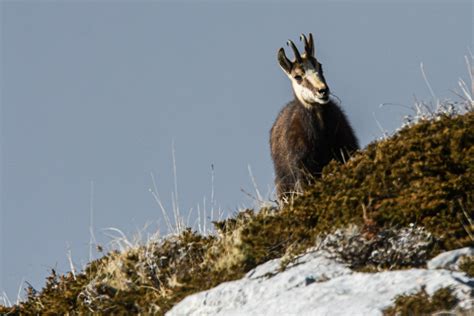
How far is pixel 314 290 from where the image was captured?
7.43m

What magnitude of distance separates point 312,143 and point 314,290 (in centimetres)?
595

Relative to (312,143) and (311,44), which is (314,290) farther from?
(311,44)

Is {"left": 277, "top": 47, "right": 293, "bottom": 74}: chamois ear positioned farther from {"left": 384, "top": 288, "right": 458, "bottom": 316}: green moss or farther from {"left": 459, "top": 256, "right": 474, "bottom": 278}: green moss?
{"left": 384, "top": 288, "right": 458, "bottom": 316}: green moss

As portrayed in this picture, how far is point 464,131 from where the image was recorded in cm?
934

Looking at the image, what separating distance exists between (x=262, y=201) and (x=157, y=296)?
179 centimetres

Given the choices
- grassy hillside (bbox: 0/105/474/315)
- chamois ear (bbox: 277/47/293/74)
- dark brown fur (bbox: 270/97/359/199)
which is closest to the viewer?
grassy hillside (bbox: 0/105/474/315)

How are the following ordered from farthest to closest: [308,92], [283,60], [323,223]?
1. [283,60]
2. [308,92]
3. [323,223]

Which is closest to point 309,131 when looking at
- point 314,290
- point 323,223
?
point 323,223

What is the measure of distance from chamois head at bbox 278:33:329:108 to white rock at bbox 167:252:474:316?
469 cm

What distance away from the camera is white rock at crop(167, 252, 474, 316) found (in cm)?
698

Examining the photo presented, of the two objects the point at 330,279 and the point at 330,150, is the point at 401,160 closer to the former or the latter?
the point at 330,279

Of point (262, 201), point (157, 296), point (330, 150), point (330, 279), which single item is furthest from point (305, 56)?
point (330, 279)

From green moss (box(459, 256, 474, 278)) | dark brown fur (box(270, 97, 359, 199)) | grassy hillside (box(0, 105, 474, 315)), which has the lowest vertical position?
green moss (box(459, 256, 474, 278))

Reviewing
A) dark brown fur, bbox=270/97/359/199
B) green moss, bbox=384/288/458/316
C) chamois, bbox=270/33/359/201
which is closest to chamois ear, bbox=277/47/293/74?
chamois, bbox=270/33/359/201
